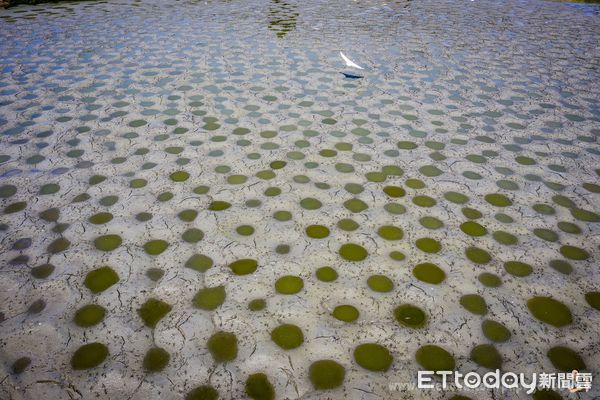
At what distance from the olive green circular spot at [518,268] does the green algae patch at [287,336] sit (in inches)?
40.8

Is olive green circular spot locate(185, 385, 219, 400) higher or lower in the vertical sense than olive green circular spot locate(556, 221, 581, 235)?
lower

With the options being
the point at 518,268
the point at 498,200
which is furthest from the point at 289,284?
the point at 498,200

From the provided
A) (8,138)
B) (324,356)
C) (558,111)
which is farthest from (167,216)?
(558,111)

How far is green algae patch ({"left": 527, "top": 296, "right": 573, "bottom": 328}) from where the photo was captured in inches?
57.9

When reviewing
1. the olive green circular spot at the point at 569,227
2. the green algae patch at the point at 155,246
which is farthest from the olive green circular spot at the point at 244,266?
the olive green circular spot at the point at 569,227

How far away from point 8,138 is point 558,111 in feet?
15.0

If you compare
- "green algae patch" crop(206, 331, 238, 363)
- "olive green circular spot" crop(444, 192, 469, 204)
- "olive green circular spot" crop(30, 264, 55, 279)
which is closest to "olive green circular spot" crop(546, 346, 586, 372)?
"olive green circular spot" crop(444, 192, 469, 204)

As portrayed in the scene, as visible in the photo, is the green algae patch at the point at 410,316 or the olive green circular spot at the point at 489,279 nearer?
the green algae patch at the point at 410,316

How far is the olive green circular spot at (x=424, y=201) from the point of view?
2.13m

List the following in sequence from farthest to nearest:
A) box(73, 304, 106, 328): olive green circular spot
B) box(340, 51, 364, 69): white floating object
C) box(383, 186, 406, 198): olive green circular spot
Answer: box(340, 51, 364, 69): white floating object → box(383, 186, 406, 198): olive green circular spot → box(73, 304, 106, 328): olive green circular spot

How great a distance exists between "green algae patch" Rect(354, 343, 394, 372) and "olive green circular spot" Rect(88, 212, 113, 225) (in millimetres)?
1478

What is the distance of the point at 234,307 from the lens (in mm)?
1513

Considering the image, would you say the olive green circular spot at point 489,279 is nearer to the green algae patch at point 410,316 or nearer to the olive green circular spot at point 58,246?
the green algae patch at point 410,316

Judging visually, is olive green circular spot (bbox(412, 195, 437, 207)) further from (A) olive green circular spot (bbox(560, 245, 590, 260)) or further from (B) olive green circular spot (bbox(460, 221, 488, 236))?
(A) olive green circular spot (bbox(560, 245, 590, 260))
